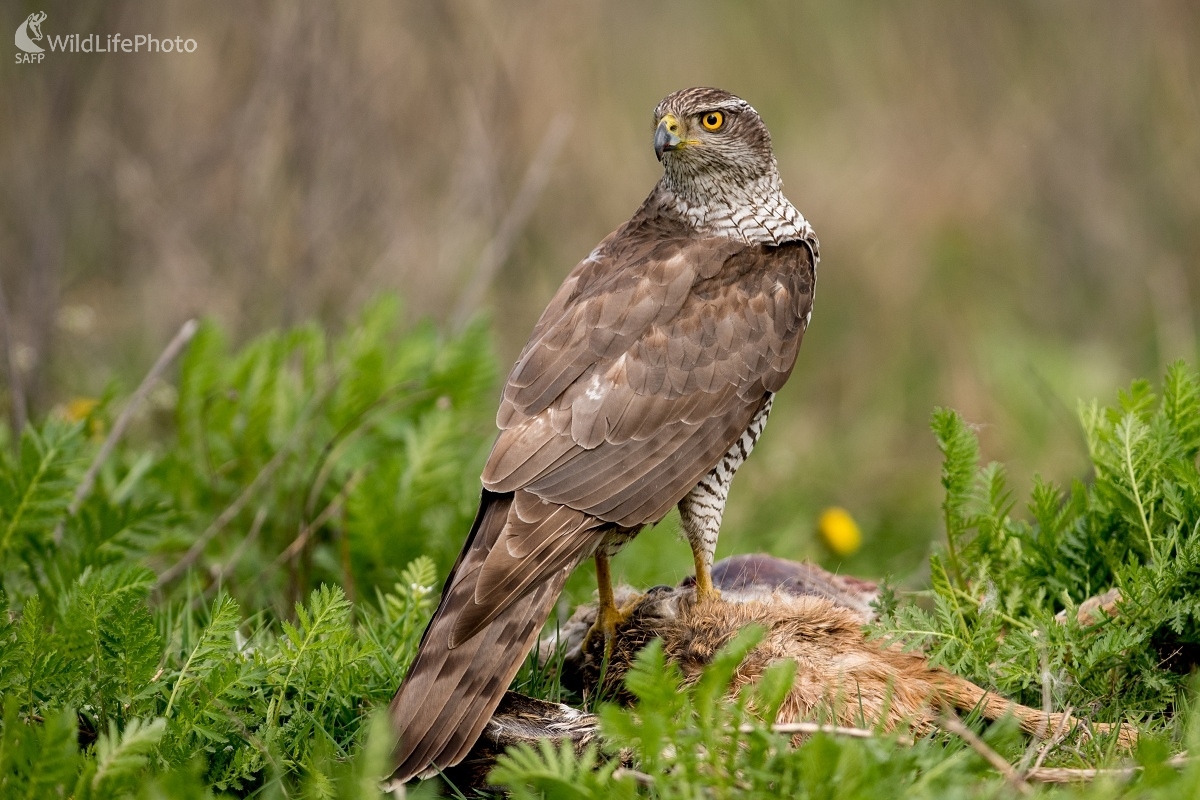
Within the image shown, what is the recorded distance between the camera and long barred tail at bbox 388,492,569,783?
9.84 feet

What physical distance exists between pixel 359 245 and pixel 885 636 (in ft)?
15.9

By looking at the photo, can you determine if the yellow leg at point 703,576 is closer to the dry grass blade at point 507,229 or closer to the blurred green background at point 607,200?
the blurred green background at point 607,200

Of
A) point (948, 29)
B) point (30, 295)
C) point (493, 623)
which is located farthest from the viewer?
point (948, 29)

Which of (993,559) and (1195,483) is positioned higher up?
(1195,483)

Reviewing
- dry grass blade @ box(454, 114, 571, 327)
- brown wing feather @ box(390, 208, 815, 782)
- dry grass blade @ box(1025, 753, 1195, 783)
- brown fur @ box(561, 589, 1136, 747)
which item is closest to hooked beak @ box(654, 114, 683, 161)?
brown wing feather @ box(390, 208, 815, 782)

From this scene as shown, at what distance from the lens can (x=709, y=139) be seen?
434 cm

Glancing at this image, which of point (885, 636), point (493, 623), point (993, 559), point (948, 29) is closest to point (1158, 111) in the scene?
point (948, 29)

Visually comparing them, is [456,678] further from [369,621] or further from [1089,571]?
[1089,571]

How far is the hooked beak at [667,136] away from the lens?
4.23m

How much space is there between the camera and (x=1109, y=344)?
8320mm

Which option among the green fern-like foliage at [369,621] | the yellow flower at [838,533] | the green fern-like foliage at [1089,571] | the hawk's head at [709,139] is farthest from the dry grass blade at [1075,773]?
the yellow flower at [838,533]

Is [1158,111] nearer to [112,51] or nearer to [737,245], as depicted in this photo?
[737,245]

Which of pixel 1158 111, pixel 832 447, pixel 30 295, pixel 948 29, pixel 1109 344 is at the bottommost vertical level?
pixel 832 447

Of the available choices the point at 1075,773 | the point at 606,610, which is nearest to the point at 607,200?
the point at 606,610
